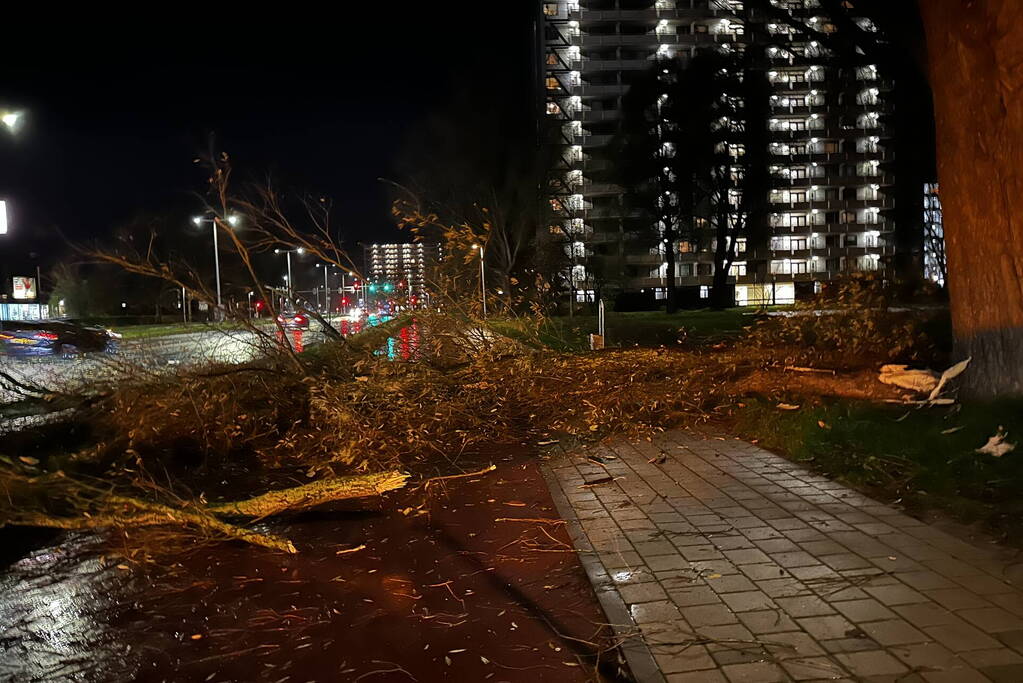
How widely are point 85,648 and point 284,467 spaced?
4.53 m

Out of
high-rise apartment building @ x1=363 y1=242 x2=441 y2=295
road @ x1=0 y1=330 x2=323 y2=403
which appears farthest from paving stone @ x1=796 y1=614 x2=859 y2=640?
high-rise apartment building @ x1=363 y1=242 x2=441 y2=295

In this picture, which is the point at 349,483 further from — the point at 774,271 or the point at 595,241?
the point at 774,271

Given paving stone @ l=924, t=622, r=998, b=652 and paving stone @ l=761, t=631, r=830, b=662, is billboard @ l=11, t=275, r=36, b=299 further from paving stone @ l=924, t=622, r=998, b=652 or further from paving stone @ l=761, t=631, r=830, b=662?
paving stone @ l=924, t=622, r=998, b=652

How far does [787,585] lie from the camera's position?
4.59 metres

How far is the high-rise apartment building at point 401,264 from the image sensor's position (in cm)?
1391

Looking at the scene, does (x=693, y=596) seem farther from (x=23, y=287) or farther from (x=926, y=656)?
(x=23, y=287)

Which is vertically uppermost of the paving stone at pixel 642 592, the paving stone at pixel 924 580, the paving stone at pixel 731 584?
the paving stone at pixel 924 580

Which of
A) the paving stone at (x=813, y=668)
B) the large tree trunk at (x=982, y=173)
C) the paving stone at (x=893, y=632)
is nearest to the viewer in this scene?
the paving stone at (x=813, y=668)

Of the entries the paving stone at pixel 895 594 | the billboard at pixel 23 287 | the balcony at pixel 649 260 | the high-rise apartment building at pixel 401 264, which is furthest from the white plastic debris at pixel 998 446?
the balcony at pixel 649 260

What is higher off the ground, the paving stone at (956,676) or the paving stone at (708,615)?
the paving stone at (956,676)

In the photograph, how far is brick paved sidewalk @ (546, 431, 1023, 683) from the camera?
12.0 feet

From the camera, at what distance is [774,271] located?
2921 inches

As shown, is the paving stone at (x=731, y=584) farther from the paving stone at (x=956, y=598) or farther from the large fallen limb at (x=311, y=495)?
the large fallen limb at (x=311, y=495)

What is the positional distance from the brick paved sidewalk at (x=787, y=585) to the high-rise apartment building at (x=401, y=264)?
24.5 ft
